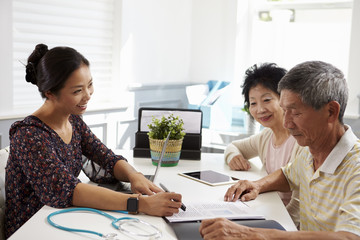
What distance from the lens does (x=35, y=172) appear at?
1519 millimetres

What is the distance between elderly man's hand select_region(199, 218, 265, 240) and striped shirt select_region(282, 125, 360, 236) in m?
0.26

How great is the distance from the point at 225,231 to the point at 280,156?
1023mm

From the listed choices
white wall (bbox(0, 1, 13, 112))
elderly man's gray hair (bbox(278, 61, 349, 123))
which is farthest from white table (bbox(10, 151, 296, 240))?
white wall (bbox(0, 1, 13, 112))

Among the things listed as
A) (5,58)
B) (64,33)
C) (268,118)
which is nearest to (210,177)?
(268,118)

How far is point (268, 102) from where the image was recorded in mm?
2291

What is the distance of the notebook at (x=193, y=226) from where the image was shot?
1.33m

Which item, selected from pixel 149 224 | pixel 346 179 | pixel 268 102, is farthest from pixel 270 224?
pixel 268 102

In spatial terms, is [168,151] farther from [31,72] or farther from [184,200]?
[31,72]

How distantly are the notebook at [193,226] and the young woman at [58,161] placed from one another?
0.09 meters

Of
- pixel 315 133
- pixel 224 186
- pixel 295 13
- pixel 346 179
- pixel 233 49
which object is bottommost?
pixel 224 186

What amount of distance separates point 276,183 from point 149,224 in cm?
71

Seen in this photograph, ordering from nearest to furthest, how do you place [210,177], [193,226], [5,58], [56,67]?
[193,226], [56,67], [210,177], [5,58]

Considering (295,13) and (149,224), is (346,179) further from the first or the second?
(295,13)

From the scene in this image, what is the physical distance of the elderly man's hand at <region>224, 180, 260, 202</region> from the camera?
1733mm
